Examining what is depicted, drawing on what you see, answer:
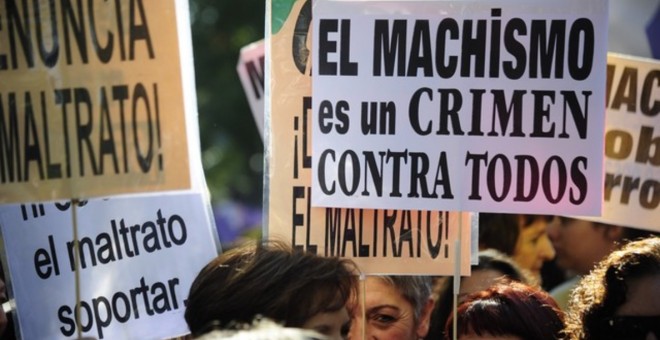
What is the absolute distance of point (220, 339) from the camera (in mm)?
2713

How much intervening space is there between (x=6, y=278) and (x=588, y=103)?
1917mm

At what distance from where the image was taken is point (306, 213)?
4.36 metres

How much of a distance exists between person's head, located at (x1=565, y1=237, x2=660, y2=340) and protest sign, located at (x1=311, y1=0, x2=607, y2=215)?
Result: 33 centimetres

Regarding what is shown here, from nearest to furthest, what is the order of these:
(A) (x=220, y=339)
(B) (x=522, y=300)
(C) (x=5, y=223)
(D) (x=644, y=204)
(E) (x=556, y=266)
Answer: (A) (x=220, y=339), (B) (x=522, y=300), (C) (x=5, y=223), (D) (x=644, y=204), (E) (x=556, y=266)

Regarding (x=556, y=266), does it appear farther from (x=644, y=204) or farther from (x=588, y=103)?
(x=588, y=103)

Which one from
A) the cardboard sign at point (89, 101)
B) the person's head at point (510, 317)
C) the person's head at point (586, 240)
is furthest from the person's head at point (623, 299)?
the person's head at point (586, 240)

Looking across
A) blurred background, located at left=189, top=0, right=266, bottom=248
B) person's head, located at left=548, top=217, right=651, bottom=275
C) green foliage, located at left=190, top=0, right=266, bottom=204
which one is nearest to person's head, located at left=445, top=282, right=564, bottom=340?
person's head, located at left=548, top=217, right=651, bottom=275

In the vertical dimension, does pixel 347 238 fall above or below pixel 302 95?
below

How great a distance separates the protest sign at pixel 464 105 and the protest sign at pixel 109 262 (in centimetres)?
59

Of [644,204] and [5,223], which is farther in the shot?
[644,204]

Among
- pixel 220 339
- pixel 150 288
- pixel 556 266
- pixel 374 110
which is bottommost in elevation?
pixel 556 266

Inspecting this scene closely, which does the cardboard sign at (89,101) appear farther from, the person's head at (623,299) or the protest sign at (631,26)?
the protest sign at (631,26)

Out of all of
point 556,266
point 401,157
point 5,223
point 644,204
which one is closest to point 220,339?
point 401,157

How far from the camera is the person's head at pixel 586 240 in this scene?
6367 millimetres
